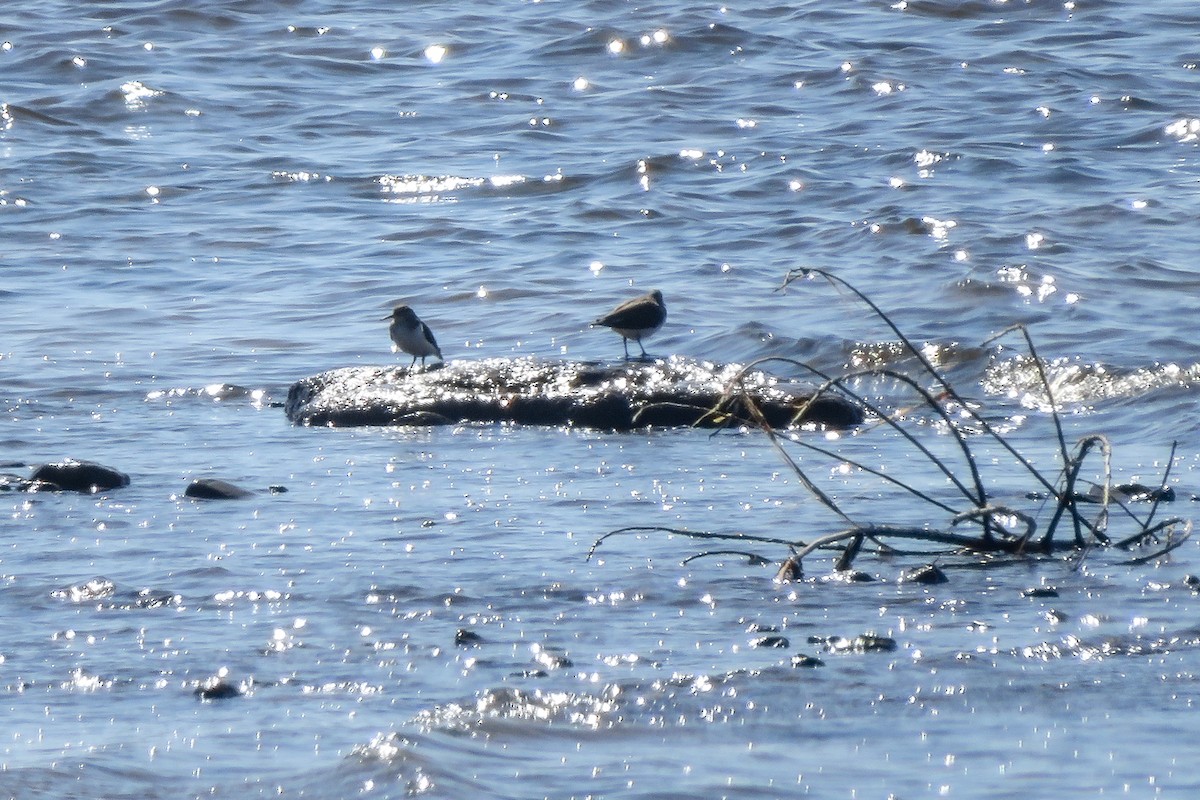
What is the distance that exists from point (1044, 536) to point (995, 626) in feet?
2.77

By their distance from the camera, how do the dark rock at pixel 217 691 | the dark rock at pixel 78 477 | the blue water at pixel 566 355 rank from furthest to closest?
1. the dark rock at pixel 78 477
2. the dark rock at pixel 217 691
3. the blue water at pixel 566 355

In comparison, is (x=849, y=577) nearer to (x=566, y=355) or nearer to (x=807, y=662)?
(x=807, y=662)

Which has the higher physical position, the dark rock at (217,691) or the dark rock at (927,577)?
the dark rock at (217,691)

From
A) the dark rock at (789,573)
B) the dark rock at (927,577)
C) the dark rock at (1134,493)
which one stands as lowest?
the dark rock at (1134,493)

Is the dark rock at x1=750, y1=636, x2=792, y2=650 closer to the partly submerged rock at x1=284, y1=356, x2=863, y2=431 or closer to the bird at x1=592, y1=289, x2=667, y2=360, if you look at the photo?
the partly submerged rock at x1=284, y1=356, x2=863, y2=431

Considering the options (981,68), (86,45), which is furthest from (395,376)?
(86,45)

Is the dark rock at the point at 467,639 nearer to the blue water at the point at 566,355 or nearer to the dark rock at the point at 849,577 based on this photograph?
the blue water at the point at 566,355

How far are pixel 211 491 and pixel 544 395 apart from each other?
82.5 inches

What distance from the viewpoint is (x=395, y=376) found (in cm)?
877

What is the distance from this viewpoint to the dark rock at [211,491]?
6.71 metres

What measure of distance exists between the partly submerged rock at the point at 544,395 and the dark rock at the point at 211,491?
5.47 feet

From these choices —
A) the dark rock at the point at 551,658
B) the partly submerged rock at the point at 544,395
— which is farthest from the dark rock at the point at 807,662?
the partly submerged rock at the point at 544,395

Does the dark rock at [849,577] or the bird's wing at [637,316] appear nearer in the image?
the dark rock at [849,577]

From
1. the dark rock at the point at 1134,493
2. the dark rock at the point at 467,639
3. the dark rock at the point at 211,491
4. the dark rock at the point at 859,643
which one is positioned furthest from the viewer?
the dark rock at the point at 211,491
